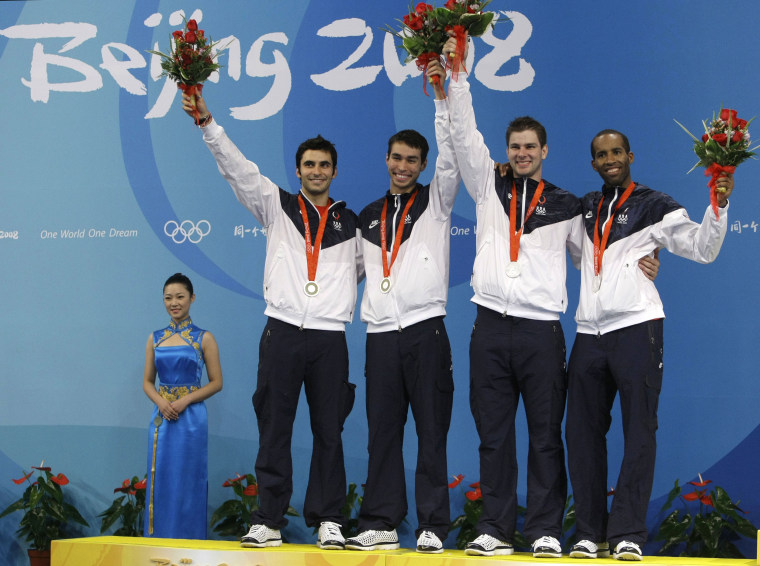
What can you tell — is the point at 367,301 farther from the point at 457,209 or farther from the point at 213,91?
the point at 213,91

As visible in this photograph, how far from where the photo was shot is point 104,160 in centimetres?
558

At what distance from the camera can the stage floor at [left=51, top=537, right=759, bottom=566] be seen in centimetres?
324

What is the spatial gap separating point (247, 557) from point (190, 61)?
2020 millimetres

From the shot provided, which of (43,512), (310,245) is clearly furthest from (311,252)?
(43,512)

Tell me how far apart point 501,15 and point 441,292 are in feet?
6.84

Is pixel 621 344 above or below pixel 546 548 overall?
above

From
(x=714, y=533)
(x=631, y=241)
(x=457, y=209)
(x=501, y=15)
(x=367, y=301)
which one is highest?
(x=501, y=15)

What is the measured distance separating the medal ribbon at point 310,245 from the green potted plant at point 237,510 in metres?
1.68

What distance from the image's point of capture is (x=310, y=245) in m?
3.81

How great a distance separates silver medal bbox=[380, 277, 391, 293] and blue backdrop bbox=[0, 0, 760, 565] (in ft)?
4.46

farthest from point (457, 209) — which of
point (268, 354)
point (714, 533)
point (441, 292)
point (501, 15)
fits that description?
point (714, 533)

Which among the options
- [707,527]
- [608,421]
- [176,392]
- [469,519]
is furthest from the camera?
[176,392]

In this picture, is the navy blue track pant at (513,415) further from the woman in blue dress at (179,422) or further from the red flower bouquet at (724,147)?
the woman in blue dress at (179,422)

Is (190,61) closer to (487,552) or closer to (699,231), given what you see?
(699,231)
